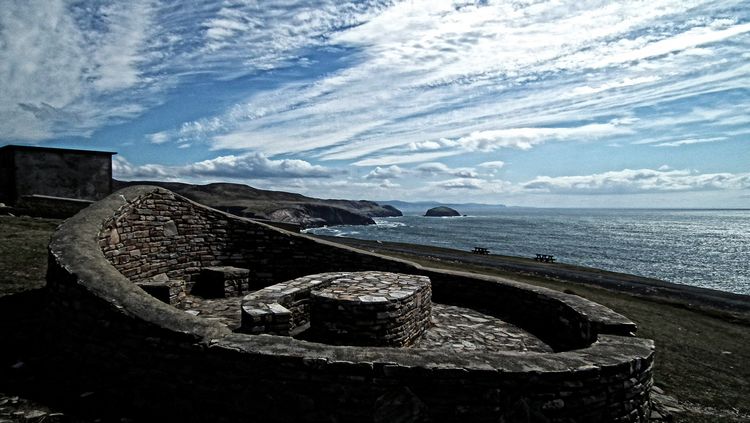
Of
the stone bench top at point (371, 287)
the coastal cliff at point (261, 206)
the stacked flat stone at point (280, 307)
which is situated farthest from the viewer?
the coastal cliff at point (261, 206)

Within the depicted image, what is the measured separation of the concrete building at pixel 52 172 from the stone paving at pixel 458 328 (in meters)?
16.3

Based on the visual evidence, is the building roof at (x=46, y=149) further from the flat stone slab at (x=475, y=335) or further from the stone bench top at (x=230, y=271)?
the flat stone slab at (x=475, y=335)

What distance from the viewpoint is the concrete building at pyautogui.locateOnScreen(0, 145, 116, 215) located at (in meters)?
20.3

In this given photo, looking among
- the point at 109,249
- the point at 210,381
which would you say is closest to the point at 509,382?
the point at 210,381

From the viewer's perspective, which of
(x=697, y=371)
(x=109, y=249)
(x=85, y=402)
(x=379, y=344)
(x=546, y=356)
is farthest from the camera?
(x=697, y=371)

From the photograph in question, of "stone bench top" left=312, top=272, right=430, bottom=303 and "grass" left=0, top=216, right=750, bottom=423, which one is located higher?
"stone bench top" left=312, top=272, right=430, bottom=303

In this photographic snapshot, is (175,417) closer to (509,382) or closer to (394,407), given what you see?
(394,407)

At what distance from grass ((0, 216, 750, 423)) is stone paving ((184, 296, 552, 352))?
10.1 ft

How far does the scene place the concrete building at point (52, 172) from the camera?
2030 centimetres

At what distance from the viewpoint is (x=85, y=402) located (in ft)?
15.2

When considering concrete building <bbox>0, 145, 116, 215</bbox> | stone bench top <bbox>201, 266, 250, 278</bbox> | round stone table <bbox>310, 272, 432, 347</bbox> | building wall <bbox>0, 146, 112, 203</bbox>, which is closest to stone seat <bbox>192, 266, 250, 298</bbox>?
stone bench top <bbox>201, 266, 250, 278</bbox>

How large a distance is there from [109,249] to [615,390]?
972 centimetres

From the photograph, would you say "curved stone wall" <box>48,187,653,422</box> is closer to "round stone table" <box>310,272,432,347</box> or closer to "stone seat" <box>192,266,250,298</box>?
"round stone table" <box>310,272,432,347</box>

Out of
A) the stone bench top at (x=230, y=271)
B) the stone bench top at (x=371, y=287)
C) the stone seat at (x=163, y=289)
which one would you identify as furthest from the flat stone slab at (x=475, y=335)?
the stone seat at (x=163, y=289)
